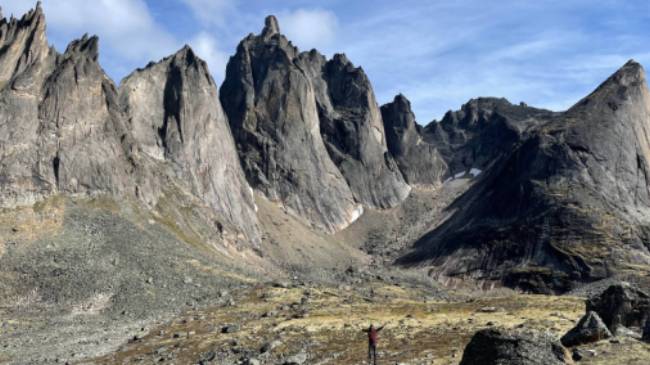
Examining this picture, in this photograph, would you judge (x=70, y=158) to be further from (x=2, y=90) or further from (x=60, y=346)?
(x=60, y=346)

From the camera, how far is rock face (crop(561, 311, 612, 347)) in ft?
116

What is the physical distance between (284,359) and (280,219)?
151189 mm

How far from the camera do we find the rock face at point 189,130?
544 feet

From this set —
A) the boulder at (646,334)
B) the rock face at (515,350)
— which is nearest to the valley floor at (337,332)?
the boulder at (646,334)

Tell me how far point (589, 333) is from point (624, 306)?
722 centimetres

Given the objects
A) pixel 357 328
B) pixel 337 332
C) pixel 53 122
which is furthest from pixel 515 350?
pixel 53 122

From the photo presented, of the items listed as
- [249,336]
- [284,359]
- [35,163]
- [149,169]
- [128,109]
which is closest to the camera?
[284,359]

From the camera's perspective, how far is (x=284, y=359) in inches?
1842

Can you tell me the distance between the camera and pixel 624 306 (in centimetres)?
4122

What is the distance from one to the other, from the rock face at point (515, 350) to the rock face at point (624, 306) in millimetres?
15697

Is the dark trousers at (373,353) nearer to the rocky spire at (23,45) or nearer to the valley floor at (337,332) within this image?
the valley floor at (337,332)

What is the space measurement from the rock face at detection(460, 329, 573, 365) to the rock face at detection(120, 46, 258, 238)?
13917 cm

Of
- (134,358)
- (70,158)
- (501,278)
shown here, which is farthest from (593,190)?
(134,358)

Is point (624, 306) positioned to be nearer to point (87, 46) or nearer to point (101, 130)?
point (101, 130)
